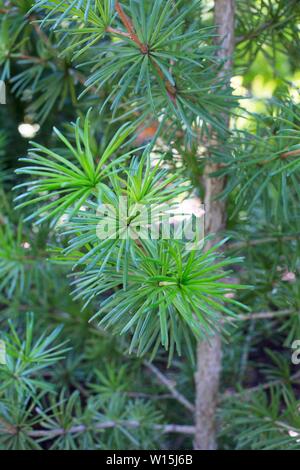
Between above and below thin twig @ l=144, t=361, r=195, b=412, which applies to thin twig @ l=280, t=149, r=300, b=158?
above

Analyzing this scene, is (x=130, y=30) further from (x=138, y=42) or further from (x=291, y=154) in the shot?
(x=291, y=154)

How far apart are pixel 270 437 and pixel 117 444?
180 millimetres

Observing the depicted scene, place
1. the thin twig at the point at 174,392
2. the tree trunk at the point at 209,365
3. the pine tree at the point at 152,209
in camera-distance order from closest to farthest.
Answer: the pine tree at the point at 152,209 → the tree trunk at the point at 209,365 → the thin twig at the point at 174,392

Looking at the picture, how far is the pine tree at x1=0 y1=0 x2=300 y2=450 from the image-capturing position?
14.9 inches

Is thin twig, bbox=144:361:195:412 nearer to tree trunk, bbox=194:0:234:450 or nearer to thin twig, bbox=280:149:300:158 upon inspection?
tree trunk, bbox=194:0:234:450

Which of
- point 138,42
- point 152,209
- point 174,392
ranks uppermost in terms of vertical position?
point 138,42

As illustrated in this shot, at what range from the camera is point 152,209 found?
1.22ft

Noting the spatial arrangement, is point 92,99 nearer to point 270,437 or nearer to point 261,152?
point 261,152

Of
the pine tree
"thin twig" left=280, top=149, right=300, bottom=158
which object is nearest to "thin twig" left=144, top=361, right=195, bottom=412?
the pine tree

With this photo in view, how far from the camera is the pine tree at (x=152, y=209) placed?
1.24 ft

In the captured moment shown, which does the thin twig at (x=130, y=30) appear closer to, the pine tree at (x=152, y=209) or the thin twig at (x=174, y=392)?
the pine tree at (x=152, y=209)

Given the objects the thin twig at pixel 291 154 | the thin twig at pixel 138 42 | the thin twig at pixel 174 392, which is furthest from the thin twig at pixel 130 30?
the thin twig at pixel 174 392

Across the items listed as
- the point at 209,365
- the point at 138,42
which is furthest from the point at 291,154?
the point at 209,365

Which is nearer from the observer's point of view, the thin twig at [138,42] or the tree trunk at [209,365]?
the thin twig at [138,42]
